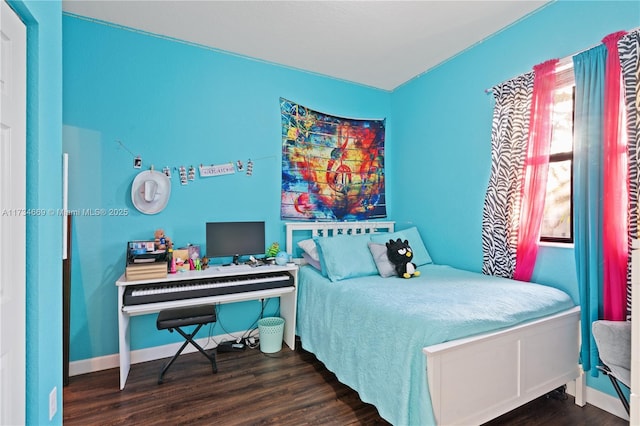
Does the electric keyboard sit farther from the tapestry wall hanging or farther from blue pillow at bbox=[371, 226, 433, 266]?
blue pillow at bbox=[371, 226, 433, 266]

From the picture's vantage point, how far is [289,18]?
2.36 m

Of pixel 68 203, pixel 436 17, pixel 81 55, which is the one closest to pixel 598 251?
pixel 436 17

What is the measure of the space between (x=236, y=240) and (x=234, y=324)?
2.75 ft

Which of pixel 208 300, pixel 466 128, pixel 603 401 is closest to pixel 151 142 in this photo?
pixel 208 300

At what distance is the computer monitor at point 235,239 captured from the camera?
8.63 feet

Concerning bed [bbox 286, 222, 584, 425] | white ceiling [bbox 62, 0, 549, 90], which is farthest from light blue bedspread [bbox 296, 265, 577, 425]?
white ceiling [bbox 62, 0, 549, 90]

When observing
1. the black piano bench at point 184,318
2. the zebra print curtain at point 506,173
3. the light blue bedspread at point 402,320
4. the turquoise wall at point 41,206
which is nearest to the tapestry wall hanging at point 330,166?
the light blue bedspread at point 402,320

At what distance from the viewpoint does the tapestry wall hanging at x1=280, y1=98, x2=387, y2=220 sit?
312 centimetres

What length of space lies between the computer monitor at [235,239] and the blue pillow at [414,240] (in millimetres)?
1103

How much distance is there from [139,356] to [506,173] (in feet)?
11.1

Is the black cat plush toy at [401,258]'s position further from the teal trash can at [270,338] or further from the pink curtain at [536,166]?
the teal trash can at [270,338]
